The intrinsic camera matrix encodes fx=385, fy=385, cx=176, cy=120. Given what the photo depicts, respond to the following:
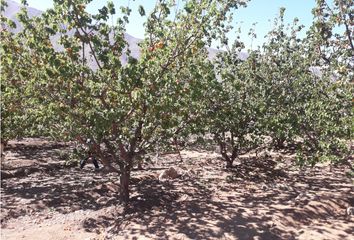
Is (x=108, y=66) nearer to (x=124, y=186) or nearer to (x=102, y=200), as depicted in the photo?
(x=124, y=186)

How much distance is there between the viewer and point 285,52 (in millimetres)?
15602

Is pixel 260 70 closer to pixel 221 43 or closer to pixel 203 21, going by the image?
pixel 221 43

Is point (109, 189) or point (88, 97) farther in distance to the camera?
point (109, 189)

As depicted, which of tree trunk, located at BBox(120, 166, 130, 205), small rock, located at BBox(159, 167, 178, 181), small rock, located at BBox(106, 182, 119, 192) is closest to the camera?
tree trunk, located at BBox(120, 166, 130, 205)

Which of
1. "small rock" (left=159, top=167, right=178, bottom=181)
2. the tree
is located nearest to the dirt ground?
"small rock" (left=159, top=167, right=178, bottom=181)

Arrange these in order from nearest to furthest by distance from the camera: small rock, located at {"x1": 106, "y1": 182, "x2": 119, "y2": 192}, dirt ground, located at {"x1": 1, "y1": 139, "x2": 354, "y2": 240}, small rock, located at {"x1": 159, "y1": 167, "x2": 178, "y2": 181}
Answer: dirt ground, located at {"x1": 1, "y1": 139, "x2": 354, "y2": 240} → small rock, located at {"x1": 106, "y1": 182, "x2": 119, "y2": 192} → small rock, located at {"x1": 159, "y1": 167, "x2": 178, "y2": 181}

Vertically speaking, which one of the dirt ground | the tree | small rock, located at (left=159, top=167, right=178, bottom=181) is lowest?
the dirt ground

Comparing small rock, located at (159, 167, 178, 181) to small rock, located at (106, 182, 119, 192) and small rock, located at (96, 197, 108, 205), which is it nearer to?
small rock, located at (106, 182, 119, 192)

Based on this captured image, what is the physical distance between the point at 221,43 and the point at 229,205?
719 centimetres

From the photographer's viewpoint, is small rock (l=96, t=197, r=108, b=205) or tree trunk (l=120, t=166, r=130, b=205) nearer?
tree trunk (l=120, t=166, r=130, b=205)

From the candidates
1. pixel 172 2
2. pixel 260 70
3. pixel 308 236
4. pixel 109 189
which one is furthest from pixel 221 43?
pixel 308 236

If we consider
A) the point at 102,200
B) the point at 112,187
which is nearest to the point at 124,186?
the point at 102,200

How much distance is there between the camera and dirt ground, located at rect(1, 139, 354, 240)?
379 inches

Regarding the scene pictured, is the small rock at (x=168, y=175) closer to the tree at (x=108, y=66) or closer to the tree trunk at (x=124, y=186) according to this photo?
the tree trunk at (x=124, y=186)
